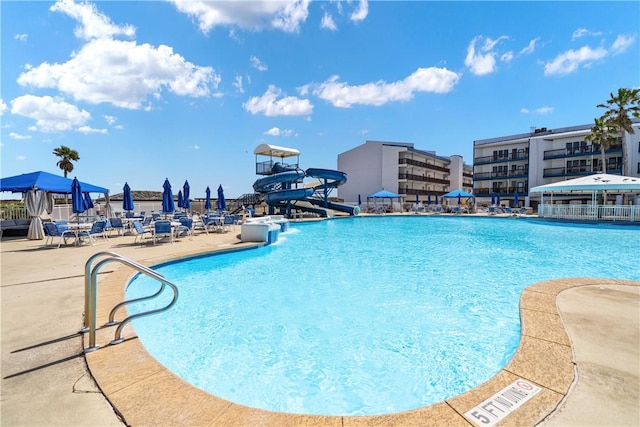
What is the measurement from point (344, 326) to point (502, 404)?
8.38ft

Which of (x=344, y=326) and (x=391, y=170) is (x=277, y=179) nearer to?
(x=344, y=326)

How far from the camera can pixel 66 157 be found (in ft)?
116

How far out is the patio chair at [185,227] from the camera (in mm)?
11661

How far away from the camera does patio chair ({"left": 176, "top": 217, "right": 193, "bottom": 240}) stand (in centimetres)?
1166

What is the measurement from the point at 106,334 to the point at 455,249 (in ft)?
34.6

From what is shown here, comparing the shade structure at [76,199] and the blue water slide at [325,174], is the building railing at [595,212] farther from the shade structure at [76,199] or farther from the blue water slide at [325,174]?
the shade structure at [76,199]

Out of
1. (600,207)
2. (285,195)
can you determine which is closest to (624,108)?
(600,207)

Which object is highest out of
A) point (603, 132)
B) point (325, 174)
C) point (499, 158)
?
point (603, 132)

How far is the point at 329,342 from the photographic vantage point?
405 centimetres

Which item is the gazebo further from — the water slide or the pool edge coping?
the pool edge coping

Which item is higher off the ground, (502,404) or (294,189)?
(294,189)

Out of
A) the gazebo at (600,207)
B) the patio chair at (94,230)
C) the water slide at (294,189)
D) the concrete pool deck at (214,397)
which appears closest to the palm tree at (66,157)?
the water slide at (294,189)

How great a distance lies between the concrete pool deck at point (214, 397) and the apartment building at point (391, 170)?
130ft

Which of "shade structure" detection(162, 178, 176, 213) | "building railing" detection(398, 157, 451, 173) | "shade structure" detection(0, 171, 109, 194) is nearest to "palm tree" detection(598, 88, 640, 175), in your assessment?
"building railing" detection(398, 157, 451, 173)
